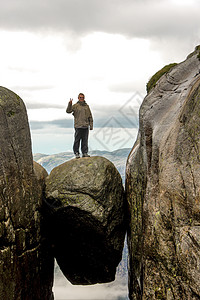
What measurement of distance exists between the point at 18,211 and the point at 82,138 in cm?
664

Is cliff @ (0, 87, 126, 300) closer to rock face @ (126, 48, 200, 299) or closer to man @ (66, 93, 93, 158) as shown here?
man @ (66, 93, 93, 158)

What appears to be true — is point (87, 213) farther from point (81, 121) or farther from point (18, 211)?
point (81, 121)

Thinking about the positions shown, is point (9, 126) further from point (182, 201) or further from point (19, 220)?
point (182, 201)

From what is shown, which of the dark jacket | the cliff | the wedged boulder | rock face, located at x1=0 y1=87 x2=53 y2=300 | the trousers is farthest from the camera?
the trousers

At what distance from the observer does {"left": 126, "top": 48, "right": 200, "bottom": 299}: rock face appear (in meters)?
9.48

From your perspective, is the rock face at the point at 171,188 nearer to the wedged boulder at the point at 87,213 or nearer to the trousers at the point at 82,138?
the wedged boulder at the point at 87,213

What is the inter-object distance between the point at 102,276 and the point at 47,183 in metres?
7.27

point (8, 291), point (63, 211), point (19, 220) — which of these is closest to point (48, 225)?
point (63, 211)

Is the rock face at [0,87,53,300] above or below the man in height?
below

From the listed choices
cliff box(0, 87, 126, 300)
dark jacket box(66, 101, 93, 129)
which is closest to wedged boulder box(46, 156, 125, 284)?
cliff box(0, 87, 126, 300)

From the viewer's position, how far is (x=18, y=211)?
14281mm

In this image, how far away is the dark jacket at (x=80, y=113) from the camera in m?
18.7

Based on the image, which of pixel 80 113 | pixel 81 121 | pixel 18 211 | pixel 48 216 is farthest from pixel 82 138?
pixel 18 211

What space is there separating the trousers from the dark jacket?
320 mm
